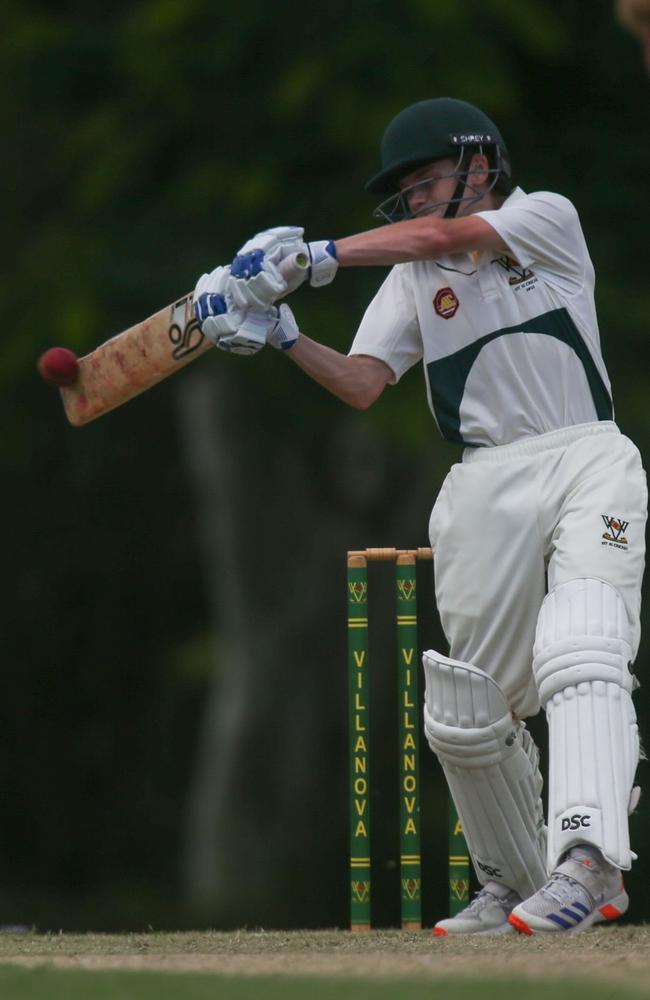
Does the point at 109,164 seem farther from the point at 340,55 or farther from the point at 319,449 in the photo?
the point at 319,449

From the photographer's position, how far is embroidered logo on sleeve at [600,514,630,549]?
4.38m

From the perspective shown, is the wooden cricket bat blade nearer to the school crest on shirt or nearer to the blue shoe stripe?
the school crest on shirt

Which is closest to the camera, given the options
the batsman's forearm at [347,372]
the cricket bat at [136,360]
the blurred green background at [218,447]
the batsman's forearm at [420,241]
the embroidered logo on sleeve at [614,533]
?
the embroidered logo on sleeve at [614,533]

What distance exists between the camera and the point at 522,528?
4.50m

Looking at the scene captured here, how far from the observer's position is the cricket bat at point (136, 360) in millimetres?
4730

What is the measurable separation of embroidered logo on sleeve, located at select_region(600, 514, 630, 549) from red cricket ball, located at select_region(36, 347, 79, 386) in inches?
49.9

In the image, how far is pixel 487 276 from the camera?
4.62 m

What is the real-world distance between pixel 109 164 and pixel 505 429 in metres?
3.83

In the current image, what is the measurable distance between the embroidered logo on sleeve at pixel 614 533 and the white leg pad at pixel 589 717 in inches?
3.9

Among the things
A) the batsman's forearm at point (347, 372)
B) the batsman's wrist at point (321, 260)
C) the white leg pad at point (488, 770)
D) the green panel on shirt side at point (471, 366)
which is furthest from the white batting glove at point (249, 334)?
the white leg pad at point (488, 770)

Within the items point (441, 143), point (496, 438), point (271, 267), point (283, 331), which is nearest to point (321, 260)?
point (271, 267)

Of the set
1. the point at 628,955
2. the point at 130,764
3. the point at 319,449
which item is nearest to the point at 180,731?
the point at 130,764

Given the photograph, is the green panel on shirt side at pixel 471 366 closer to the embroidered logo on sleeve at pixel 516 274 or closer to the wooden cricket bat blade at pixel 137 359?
the embroidered logo on sleeve at pixel 516 274

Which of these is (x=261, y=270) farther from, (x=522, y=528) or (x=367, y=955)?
(x=367, y=955)
